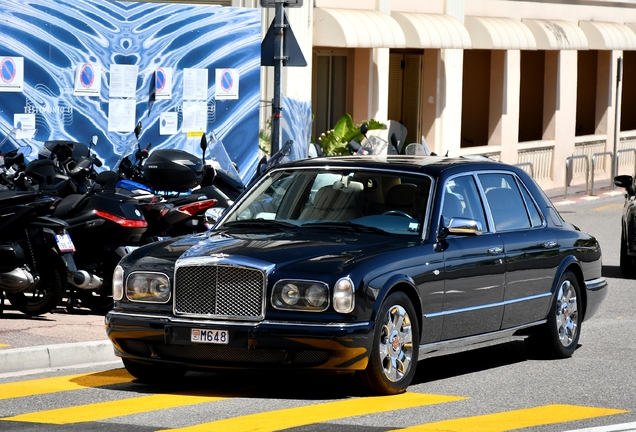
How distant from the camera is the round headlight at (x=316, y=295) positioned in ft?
27.4

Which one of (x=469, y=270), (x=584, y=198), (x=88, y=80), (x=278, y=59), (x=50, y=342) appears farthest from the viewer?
(x=584, y=198)

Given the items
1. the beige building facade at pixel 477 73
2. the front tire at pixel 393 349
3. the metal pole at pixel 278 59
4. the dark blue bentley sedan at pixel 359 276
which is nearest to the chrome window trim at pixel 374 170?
the dark blue bentley sedan at pixel 359 276

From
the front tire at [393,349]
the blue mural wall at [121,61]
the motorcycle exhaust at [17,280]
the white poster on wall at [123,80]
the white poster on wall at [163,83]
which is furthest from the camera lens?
the white poster on wall at [163,83]

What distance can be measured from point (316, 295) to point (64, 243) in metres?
3.73

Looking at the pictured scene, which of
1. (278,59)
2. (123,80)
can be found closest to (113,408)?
(278,59)

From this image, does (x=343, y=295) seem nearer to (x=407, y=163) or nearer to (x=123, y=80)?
(x=407, y=163)

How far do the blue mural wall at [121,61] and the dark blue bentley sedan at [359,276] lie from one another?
6.23m

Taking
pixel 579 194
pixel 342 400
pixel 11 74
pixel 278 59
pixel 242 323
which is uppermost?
pixel 278 59

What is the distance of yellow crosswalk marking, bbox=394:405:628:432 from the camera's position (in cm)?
780

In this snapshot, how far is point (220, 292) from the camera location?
8.52 meters

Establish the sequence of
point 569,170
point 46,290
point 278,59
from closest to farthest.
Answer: point 46,290, point 278,59, point 569,170

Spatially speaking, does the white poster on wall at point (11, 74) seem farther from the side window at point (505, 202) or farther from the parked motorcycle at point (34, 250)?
the side window at point (505, 202)

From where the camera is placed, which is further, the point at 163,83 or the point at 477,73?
the point at 477,73

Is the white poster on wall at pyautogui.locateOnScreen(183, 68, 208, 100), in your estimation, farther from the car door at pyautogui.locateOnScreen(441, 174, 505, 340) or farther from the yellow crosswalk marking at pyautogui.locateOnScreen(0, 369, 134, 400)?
the yellow crosswalk marking at pyautogui.locateOnScreen(0, 369, 134, 400)
